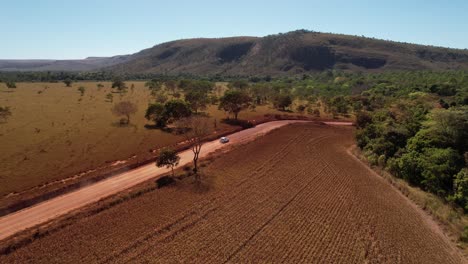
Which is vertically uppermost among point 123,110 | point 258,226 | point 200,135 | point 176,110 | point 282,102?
point 282,102

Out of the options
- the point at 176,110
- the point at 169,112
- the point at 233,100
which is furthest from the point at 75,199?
the point at 233,100

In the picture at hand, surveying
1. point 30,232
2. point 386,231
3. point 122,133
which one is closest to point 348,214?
point 386,231

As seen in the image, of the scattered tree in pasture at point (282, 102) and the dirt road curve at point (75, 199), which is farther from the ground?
the scattered tree in pasture at point (282, 102)

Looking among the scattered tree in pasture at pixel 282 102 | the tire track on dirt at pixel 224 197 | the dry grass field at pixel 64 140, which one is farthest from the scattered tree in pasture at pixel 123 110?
the scattered tree in pasture at pixel 282 102

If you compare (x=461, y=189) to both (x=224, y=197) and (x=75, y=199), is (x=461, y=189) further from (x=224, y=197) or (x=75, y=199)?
(x=75, y=199)

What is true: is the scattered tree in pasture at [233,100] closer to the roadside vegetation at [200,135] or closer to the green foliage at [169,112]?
the roadside vegetation at [200,135]
